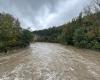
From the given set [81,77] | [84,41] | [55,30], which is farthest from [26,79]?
[55,30]

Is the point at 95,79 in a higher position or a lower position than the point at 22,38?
lower

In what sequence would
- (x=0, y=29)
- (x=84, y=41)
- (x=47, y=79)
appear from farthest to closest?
(x=84, y=41) < (x=0, y=29) < (x=47, y=79)

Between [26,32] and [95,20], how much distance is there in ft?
48.9

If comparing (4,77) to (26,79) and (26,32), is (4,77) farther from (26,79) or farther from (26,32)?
(26,32)

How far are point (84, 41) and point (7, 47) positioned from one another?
15.6 m

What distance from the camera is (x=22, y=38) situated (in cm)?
3738

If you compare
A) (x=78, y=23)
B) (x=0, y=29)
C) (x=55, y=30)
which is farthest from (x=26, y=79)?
(x=55, y=30)

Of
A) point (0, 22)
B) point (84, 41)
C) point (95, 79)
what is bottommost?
point (95, 79)

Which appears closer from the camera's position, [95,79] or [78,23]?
[95,79]

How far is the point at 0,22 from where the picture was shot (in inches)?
1126

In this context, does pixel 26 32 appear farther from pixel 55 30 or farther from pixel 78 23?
pixel 55 30

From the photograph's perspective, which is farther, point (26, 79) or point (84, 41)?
point (84, 41)

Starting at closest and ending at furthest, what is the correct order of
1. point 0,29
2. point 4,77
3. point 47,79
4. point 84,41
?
point 47,79 < point 4,77 < point 0,29 < point 84,41

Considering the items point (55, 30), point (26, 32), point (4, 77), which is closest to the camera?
point (4, 77)
